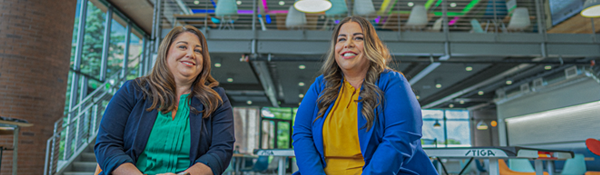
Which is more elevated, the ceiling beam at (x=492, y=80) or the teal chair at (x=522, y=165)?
the ceiling beam at (x=492, y=80)

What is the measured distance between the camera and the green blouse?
53.6 inches

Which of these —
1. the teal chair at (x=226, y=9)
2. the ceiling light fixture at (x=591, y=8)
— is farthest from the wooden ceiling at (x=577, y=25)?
the teal chair at (x=226, y=9)

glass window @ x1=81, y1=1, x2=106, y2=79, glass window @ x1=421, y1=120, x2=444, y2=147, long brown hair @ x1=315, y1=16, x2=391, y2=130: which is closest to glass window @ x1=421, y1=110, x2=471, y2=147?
glass window @ x1=421, y1=120, x2=444, y2=147

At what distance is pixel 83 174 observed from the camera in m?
5.51

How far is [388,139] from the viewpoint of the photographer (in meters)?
1.25

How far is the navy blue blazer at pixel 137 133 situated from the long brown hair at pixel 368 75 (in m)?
0.39

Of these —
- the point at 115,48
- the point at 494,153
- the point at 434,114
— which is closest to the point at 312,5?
the point at 494,153

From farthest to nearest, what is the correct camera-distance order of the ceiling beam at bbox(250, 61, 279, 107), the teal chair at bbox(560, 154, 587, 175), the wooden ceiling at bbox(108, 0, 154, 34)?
the wooden ceiling at bbox(108, 0, 154, 34), the ceiling beam at bbox(250, 61, 279, 107), the teal chair at bbox(560, 154, 587, 175)

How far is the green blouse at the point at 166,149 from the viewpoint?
1362 mm

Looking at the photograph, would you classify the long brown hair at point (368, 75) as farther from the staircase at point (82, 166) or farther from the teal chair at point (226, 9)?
the teal chair at point (226, 9)

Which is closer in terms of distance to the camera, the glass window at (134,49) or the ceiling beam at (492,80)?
the ceiling beam at (492,80)

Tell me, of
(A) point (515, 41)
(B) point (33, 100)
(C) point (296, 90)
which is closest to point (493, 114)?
(C) point (296, 90)

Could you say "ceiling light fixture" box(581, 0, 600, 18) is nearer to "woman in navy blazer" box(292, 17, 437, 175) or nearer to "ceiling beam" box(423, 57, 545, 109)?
"ceiling beam" box(423, 57, 545, 109)

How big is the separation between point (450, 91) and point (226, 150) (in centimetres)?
1147
